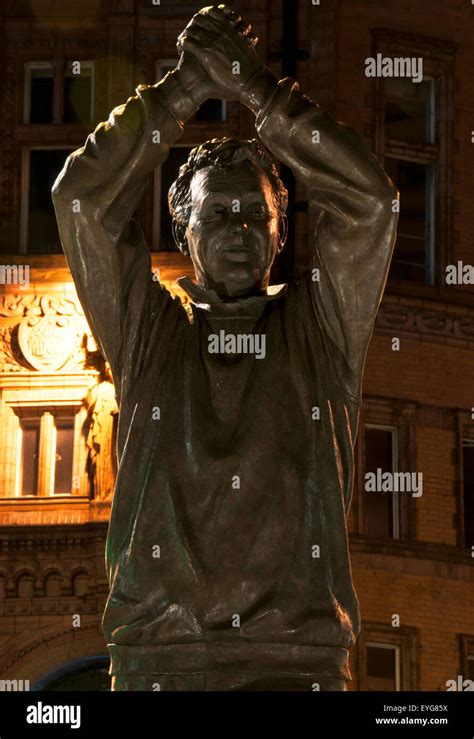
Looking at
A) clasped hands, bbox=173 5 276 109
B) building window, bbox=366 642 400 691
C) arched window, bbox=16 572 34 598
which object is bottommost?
clasped hands, bbox=173 5 276 109

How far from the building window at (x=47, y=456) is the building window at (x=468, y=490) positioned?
5098 millimetres

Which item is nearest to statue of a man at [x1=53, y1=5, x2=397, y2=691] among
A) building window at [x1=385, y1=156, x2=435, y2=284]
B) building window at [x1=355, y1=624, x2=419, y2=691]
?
building window at [x1=355, y1=624, x2=419, y2=691]

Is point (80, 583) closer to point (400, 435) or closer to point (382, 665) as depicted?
point (382, 665)

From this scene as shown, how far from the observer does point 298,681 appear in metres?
7.71

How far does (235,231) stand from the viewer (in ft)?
27.3

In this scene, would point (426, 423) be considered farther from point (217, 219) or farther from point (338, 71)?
point (217, 219)

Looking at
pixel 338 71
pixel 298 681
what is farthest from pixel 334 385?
pixel 338 71

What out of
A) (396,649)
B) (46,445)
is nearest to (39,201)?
(46,445)

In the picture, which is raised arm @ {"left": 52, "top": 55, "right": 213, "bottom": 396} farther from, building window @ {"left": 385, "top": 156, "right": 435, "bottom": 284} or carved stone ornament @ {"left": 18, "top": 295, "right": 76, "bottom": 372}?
building window @ {"left": 385, "top": 156, "right": 435, "bottom": 284}

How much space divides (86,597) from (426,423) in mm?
5006

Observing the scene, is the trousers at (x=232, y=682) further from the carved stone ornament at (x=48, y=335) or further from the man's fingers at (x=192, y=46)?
the carved stone ornament at (x=48, y=335)

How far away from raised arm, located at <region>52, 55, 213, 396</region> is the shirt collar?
11cm

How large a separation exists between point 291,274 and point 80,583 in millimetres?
4659

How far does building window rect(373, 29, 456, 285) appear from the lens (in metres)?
35.9
